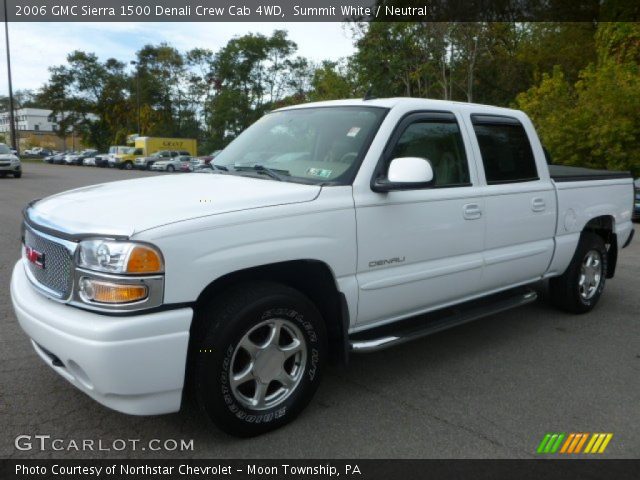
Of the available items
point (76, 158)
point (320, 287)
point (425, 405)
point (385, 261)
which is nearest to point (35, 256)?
point (320, 287)

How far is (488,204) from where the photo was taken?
13.7 ft

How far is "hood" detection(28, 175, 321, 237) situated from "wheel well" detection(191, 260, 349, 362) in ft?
1.26

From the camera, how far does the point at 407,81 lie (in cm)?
3400

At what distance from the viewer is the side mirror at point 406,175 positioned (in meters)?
3.32

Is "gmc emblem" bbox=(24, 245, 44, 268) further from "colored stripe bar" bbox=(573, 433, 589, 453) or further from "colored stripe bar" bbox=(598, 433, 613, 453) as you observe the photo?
"colored stripe bar" bbox=(598, 433, 613, 453)

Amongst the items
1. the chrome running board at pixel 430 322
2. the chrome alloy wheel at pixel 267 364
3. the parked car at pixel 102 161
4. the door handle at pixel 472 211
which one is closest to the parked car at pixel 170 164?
the parked car at pixel 102 161


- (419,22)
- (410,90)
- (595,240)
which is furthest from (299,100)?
(595,240)

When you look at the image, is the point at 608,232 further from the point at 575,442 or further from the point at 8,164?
the point at 8,164

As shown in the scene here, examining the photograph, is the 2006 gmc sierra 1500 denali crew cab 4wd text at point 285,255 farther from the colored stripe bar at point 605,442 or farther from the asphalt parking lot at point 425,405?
the colored stripe bar at point 605,442

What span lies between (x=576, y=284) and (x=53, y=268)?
178 inches

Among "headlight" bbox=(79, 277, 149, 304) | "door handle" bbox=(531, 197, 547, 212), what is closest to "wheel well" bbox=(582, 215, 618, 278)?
"door handle" bbox=(531, 197, 547, 212)

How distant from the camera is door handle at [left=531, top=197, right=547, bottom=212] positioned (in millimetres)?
4598

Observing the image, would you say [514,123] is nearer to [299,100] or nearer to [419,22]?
[419,22]

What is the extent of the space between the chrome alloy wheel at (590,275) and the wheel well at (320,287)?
Answer: 10.1ft
